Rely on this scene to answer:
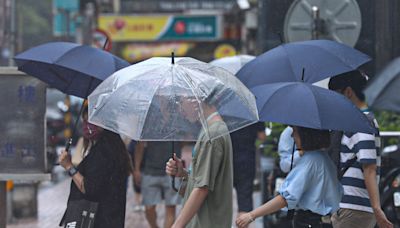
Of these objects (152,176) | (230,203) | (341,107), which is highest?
(341,107)

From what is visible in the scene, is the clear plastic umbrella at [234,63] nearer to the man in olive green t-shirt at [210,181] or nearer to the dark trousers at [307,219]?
the dark trousers at [307,219]

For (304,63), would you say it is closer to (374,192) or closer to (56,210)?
(374,192)

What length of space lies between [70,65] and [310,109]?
219cm

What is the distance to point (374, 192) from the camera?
5.97 m

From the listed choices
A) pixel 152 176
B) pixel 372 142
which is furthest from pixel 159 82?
pixel 152 176

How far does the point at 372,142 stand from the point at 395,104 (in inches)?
153

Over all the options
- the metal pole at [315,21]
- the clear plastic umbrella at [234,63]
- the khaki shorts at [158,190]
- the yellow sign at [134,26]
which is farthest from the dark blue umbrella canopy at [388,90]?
the yellow sign at [134,26]

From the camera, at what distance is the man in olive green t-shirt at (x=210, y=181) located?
5211 mm

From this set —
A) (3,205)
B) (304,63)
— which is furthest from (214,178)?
(3,205)

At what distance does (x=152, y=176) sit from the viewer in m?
9.82

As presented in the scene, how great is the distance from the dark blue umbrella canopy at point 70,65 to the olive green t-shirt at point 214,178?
1.67 meters

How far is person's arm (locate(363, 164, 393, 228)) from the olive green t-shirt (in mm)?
1125

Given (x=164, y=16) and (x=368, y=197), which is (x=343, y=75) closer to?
(x=368, y=197)

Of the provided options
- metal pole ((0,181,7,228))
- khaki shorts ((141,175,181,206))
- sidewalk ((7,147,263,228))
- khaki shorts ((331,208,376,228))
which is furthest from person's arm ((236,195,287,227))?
sidewalk ((7,147,263,228))
